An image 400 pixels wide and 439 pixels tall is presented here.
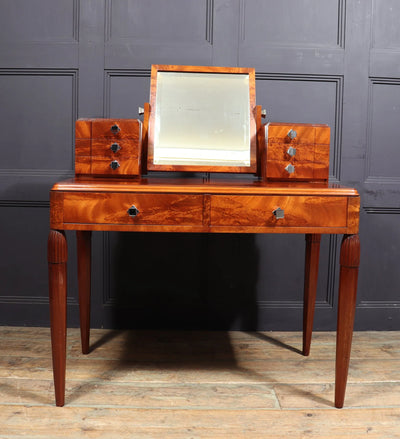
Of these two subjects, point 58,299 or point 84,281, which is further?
point 84,281

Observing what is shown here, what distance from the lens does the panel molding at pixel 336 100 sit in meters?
2.47

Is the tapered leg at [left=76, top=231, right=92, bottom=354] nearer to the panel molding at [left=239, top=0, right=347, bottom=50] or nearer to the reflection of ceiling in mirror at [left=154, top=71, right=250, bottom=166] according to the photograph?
the reflection of ceiling in mirror at [left=154, top=71, right=250, bottom=166]

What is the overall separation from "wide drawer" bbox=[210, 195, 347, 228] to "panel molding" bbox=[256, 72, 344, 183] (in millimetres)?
945

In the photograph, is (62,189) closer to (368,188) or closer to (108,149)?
(108,149)

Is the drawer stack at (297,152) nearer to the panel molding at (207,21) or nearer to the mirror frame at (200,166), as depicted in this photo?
the mirror frame at (200,166)

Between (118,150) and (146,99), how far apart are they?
28.8 inches

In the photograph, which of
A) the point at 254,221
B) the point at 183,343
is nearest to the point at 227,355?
the point at 183,343

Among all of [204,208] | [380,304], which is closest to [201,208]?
[204,208]

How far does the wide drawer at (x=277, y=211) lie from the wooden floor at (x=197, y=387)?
2.29ft

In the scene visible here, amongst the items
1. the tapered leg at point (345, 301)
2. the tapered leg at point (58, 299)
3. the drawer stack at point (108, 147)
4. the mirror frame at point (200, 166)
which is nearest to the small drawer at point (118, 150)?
the drawer stack at point (108, 147)

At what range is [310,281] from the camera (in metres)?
2.23

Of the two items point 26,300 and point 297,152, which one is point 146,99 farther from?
point 26,300

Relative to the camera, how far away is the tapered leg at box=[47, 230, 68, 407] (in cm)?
163

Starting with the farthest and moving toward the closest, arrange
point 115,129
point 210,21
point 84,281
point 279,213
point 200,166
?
1. point 210,21
2. point 84,281
3. point 200,166
4. point 115,129
5. point 279,213
